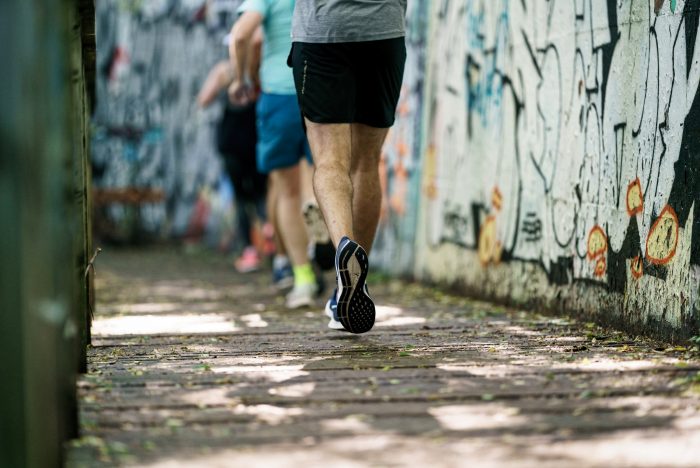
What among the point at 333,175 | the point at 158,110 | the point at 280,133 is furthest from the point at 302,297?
the point at 158,110

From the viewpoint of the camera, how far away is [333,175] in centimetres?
463

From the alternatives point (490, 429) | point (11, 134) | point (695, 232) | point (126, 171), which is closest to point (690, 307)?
point (695, 232)

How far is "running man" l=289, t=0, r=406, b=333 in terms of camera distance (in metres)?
4.62

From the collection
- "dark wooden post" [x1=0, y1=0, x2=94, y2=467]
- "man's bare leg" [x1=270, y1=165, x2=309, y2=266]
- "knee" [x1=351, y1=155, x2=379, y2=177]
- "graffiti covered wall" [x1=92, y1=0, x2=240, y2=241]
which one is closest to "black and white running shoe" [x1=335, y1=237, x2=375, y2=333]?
"knee" [x1=351, y1=155, x2=379, y2=177]

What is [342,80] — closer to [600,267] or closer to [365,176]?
[365,176]

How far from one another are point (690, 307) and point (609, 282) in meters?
0.80

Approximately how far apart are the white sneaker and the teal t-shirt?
1.09 m

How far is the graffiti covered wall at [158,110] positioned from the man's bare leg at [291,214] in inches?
294

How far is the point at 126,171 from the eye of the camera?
1441 cm

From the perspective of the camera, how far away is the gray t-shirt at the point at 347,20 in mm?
4688

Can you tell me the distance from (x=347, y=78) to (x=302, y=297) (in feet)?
6.45

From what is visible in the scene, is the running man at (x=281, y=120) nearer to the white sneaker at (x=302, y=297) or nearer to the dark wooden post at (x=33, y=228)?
the white sneaker at (x=302, y=297)

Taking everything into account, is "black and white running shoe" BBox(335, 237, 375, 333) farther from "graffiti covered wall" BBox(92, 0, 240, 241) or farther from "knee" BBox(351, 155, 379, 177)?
"graffiti covered wall" BBox(92, 0, 240, 241)

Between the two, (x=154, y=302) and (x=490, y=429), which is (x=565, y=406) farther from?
(x=154, y=302)
